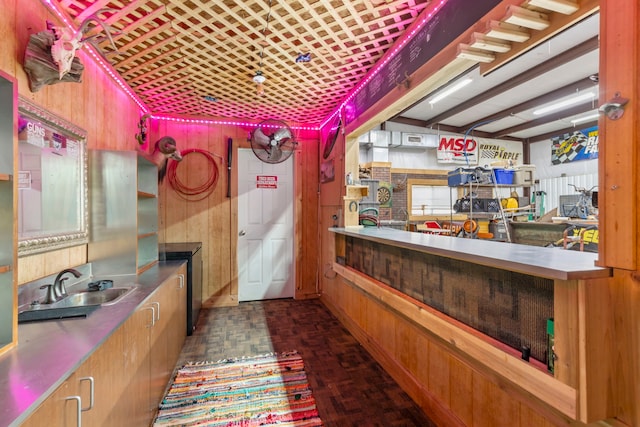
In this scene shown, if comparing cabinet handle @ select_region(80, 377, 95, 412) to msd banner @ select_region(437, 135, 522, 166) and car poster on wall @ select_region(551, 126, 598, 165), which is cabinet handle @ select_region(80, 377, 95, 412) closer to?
msd banner @ select_region(437, 135, 522, 166)

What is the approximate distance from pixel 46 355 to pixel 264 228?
3535mm

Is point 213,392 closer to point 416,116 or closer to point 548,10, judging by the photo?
point 548,10

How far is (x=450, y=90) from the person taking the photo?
5.45 m

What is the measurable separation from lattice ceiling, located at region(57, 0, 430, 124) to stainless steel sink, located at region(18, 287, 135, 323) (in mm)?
1775

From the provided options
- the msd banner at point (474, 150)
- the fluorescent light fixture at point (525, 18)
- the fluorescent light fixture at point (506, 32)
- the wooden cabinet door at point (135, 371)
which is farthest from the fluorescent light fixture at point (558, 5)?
the msd banner at point (474, 150)

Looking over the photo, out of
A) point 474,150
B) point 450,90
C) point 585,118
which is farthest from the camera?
point 474,150

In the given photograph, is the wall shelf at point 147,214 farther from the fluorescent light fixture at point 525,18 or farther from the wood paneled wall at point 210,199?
the fluorescent light fixture at point 525,18

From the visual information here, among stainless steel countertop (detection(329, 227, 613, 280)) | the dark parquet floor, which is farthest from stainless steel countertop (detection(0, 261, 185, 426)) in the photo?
stainless steel countertop (detection(329, 227, 613, 280))

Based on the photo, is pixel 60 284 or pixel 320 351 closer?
pixel 60 284

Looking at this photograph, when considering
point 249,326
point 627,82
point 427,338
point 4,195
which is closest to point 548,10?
point 627,82

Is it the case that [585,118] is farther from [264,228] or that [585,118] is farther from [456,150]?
[264,228]

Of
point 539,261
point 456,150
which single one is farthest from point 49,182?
point 456,150

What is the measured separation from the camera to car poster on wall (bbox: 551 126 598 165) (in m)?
7.39

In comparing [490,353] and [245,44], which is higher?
[245,44]
